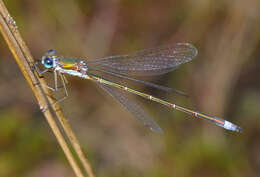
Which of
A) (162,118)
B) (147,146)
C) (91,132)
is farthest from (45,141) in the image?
(162,118)

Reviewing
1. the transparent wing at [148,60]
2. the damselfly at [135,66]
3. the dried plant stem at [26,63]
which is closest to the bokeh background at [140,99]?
the damselfly at [135,66]

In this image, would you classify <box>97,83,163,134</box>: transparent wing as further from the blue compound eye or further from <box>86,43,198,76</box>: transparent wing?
the blue compound eye

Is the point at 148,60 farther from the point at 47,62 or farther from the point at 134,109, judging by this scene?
the point at 47,62

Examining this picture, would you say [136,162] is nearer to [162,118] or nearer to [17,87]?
[162,118]

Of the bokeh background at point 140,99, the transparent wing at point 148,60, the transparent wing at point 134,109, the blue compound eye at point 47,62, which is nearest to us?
the blue compound eye at point 47,62

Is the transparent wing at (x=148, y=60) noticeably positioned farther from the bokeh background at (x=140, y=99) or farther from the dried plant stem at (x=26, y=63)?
the bokeh background at (x=140, y=99)

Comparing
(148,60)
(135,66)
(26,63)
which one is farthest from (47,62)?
(148,60)
